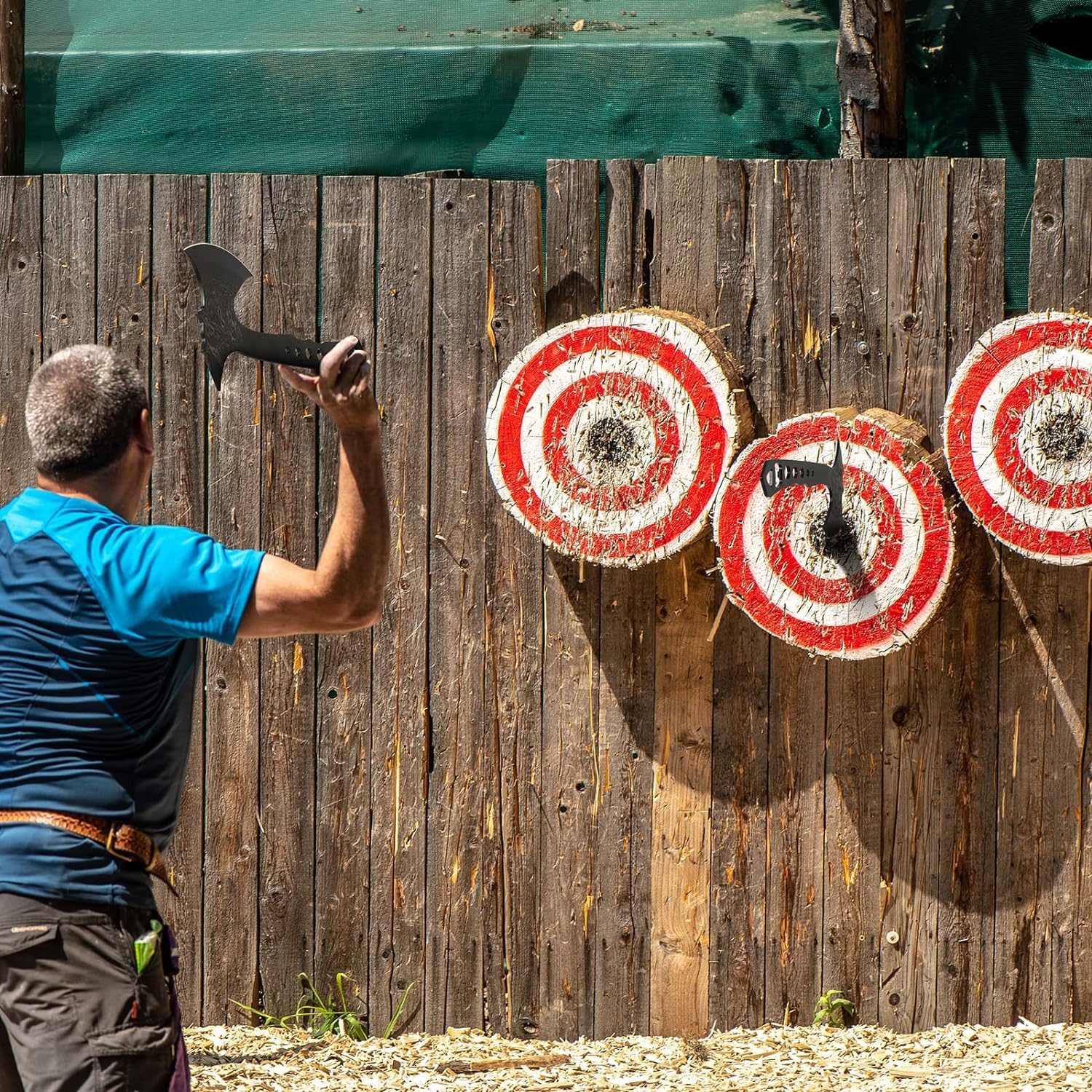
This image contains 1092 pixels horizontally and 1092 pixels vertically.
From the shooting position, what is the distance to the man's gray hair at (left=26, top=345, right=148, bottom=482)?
2.08 meters

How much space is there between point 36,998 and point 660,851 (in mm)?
1911

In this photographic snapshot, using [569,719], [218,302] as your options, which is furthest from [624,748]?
[218,302]

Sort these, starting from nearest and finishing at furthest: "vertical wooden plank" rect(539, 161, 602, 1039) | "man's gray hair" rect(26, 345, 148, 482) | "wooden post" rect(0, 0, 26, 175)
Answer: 1. "man's gray hair" rect(26, 345, 148, 482)
2. "vertical wooden plank" rect(539, 161, 602, 1039)
3. "wooden post" rect(0, 0, 26, 175)

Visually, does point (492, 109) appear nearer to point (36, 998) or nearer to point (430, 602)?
point (430, 602)

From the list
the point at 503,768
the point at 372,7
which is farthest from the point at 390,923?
the point at 372,7

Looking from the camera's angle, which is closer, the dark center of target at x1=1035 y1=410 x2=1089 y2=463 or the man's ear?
the man's ear

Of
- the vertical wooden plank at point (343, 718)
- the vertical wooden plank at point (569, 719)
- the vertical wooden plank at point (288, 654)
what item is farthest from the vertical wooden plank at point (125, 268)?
the vertical wooden plank at point (569, 719)

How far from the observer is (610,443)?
335cm

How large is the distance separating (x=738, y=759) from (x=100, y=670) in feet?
6.44

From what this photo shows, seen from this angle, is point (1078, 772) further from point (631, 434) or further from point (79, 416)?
point (79, 416)

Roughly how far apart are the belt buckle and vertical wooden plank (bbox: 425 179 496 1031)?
156cm

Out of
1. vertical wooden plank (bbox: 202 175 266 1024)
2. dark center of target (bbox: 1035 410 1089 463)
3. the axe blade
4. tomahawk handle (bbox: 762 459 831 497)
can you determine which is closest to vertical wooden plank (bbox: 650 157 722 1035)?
tomahawk handle (bbox: 762 459 831 497)

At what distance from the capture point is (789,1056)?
344cm

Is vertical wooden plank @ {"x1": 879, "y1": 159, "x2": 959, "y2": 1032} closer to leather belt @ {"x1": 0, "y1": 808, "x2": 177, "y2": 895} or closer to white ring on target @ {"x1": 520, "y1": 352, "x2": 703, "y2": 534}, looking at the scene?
white ring on target @ {"x1": 520, "y1": 352, "x2": 703, "y2": 534}
